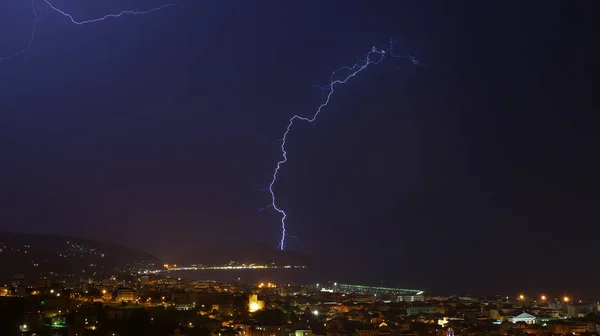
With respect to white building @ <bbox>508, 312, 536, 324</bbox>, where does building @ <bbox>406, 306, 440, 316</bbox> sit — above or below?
above

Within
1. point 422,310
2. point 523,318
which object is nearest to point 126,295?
point 422,310

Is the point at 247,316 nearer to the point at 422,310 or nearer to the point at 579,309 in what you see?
the point at 422,310

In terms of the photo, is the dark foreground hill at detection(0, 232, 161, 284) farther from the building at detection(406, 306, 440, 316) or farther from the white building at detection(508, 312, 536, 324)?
the white building at detection(508, 312, 536, 324)

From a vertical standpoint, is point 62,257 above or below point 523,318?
above

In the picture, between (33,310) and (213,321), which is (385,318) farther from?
(33,310)

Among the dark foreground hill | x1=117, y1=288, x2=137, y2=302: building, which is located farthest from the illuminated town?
the dark foreground hill
